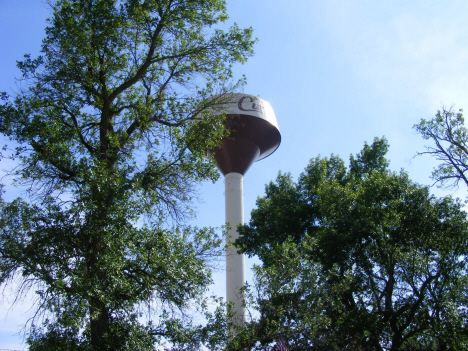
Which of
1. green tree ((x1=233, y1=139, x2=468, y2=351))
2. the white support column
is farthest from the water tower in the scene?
green tree ((x1=233, y1=139, x2=468, y2=351))

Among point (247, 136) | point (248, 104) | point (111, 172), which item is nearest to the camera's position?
point (111, 172)

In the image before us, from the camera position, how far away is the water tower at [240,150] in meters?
23.1

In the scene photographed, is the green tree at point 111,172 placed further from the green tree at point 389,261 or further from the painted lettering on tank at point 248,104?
the painted lettering on tank at point 248,104

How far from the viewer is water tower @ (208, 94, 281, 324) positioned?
23062 millimetres

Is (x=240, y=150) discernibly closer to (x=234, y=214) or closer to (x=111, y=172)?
(x=234, y=214)

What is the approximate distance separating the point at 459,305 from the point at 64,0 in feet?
39.8

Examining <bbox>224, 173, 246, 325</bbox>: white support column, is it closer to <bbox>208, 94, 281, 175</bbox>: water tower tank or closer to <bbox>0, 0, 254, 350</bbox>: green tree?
<bbox>208, 94, 281, 175</bbox>: water tower tank

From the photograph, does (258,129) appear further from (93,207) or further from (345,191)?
(93,207)

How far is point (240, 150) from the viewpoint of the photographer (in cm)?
2391

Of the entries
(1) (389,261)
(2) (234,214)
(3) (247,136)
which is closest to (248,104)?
(3) (247,136)

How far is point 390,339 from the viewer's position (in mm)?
12602

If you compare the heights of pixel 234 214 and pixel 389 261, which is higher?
pixel 234 214

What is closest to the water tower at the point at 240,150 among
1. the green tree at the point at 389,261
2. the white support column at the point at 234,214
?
the white support column at the point at 234,214

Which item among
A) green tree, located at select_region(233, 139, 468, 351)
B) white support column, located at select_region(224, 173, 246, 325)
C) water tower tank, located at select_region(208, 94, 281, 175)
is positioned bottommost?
green tree, located at select_region(233, 139, 468, 351)
